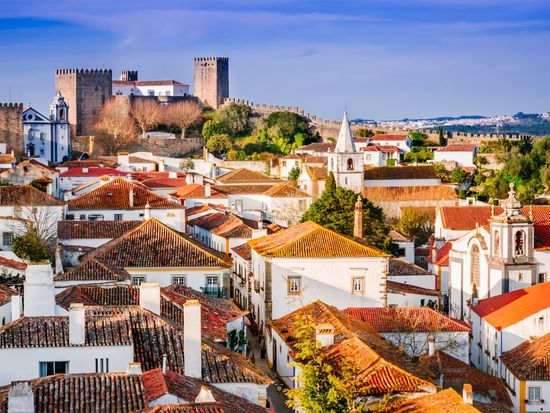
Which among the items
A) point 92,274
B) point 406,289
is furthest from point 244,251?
point 92,274

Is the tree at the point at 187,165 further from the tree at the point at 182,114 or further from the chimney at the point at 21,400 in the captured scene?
the chimney at the point at 21,400

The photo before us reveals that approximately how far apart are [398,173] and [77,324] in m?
56.6

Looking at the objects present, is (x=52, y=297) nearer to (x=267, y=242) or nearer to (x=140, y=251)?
(x=140, y=251)

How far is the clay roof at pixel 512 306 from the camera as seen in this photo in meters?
35.4

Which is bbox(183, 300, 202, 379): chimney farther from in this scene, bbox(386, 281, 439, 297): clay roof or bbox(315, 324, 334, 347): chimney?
bbox(386, 281, 439, 297): clay roof

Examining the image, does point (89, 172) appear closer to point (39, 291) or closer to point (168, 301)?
point (168, 301)

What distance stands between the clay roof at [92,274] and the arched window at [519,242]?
16.7 m

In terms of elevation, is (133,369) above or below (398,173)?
below

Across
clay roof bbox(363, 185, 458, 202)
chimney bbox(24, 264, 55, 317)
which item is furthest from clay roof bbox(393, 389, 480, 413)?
clay roof bbox(363, 185, 458, 202)

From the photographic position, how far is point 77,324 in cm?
2019

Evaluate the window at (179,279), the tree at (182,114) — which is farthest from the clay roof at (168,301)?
the tree at (182,114)

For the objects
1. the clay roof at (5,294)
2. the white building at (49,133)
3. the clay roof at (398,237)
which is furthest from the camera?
the white building at (49,133)

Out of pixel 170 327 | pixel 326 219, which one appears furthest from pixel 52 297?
pixel 326 219

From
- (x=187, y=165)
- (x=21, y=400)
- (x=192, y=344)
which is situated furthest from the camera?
(x=187, y=165)
